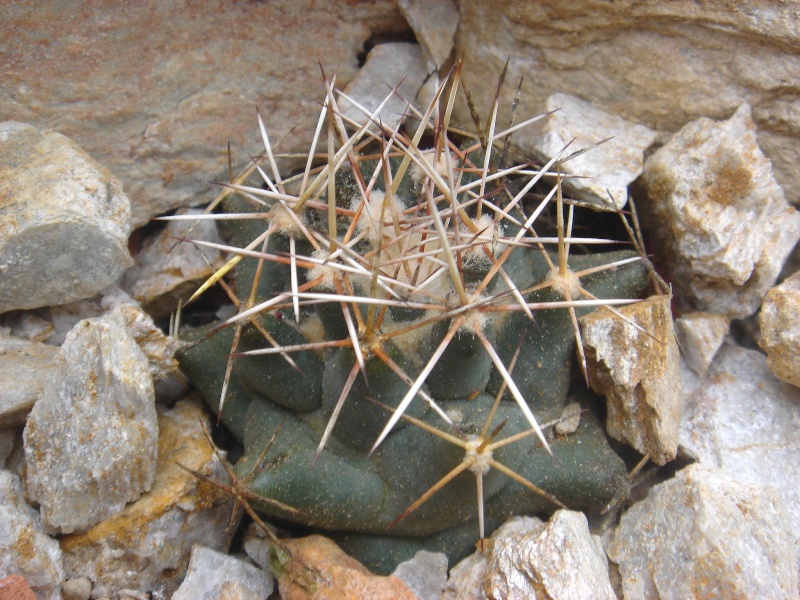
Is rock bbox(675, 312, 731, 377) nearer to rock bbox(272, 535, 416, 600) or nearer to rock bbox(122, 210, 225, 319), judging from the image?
rock bbox(272, 535, 416, 600)

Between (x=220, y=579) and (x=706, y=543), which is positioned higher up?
(x=706, y=543)

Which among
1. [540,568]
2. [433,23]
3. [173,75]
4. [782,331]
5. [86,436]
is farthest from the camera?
[433,23]

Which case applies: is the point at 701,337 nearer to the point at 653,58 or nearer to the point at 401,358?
the point at 653,58

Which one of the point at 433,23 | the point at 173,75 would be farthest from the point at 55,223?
the point at 433,23

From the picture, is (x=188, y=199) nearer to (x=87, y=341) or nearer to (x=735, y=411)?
(x=87, y=341)

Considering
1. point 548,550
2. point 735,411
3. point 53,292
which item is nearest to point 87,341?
point 53,292

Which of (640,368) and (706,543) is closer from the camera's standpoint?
(706,543)

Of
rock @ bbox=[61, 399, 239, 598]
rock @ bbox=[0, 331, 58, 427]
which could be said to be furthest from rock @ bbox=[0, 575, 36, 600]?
rock @ bbox=[0, 331, 58, 427]
